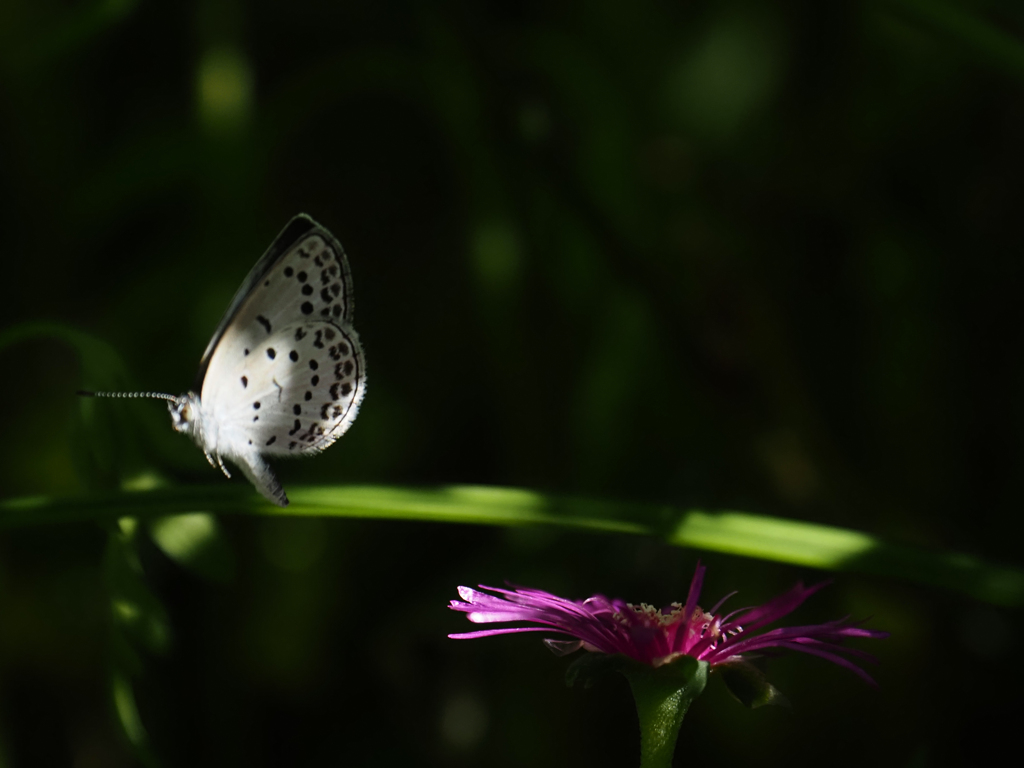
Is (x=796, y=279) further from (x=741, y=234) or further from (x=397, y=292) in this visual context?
(x=397, y=292)

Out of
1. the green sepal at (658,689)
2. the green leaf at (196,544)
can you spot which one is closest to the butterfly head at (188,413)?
the green leaf at (196,544)

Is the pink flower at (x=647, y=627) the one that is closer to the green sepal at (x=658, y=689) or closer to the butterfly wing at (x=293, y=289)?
the green sepal at (x=658, y=689)

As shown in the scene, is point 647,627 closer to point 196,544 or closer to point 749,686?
point 749,686

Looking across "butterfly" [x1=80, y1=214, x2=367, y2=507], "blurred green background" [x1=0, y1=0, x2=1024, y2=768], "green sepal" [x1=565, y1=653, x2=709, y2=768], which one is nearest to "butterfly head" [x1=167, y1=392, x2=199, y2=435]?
"butterfly" [x1=80, y1=214, x2=367, y2=507]

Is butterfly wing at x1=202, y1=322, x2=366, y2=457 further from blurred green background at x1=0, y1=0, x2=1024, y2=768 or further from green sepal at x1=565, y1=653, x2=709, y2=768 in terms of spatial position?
green sepal at x1=565, y1=653, x2=709, y2=768

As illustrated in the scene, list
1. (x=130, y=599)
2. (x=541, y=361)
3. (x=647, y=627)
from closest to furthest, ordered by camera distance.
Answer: (x=647, y=627) < (x=130, y=599) < (x=541, y=361)

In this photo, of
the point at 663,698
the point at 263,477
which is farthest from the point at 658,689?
the point at 263,477

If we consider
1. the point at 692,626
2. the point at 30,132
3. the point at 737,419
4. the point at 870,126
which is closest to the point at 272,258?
the point at 692,626
